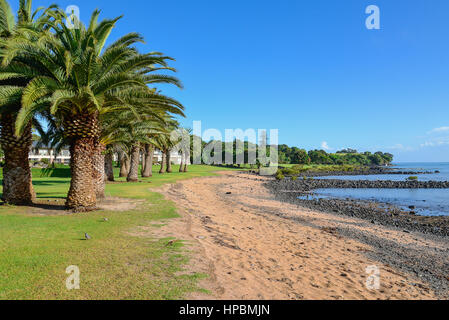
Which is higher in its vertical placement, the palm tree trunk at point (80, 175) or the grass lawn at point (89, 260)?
the palm tree trunk at point (80, 175)

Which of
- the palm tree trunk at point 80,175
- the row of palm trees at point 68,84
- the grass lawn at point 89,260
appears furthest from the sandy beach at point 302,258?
the row of palm trees at point 68,84

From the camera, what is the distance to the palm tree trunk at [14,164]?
12.8 m

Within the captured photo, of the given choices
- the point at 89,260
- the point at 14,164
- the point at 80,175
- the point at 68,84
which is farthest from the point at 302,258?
the point at 14,164

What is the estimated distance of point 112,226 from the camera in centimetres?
977

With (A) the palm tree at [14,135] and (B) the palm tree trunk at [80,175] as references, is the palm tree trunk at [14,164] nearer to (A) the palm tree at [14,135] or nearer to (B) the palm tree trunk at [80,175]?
(A) the palm tree at [14,135]

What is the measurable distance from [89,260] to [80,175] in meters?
7.42

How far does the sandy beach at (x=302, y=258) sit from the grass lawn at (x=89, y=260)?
683 mm

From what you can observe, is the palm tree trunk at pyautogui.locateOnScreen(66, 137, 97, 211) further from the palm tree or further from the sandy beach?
the sandy beach

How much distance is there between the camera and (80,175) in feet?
41.1

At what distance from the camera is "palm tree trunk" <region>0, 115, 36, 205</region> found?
12.8 metres

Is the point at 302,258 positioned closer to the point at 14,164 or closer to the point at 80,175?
the point at 80,175

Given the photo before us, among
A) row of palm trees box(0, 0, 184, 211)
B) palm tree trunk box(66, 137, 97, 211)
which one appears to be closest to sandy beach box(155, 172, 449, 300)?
palm tree trunk box(66, 137, 97, 211)
